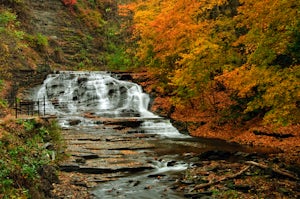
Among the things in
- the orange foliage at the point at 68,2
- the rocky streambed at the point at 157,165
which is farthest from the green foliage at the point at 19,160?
the orange foliage at the point at 68,2

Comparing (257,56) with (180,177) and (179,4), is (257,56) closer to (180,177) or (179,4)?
(180,177)

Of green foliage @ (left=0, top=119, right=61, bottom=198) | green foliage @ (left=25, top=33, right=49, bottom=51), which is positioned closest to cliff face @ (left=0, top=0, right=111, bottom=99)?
green foliage @ (left=25, top=33, right=49, bottom=51)

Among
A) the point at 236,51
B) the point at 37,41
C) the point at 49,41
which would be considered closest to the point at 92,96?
the point at 37,41

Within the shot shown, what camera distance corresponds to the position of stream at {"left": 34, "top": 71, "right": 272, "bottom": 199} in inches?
444

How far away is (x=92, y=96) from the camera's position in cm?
3181

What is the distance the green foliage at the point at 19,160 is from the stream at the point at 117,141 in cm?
198

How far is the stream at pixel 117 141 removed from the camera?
11.3 meters

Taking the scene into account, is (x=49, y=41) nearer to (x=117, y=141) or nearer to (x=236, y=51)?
(x=117, y=141)

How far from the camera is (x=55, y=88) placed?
31.6 meters

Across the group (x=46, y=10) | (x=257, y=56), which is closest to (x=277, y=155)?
(x=257, y=56)

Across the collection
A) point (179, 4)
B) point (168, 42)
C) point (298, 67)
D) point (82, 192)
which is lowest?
point (82, 192)

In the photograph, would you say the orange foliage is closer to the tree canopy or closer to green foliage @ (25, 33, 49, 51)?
green foliage @ (25, 33, 49, 51)

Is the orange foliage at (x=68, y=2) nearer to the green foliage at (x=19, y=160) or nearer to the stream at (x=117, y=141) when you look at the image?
the stream at (x=117, y=141)

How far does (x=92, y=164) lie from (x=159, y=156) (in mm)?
3354
